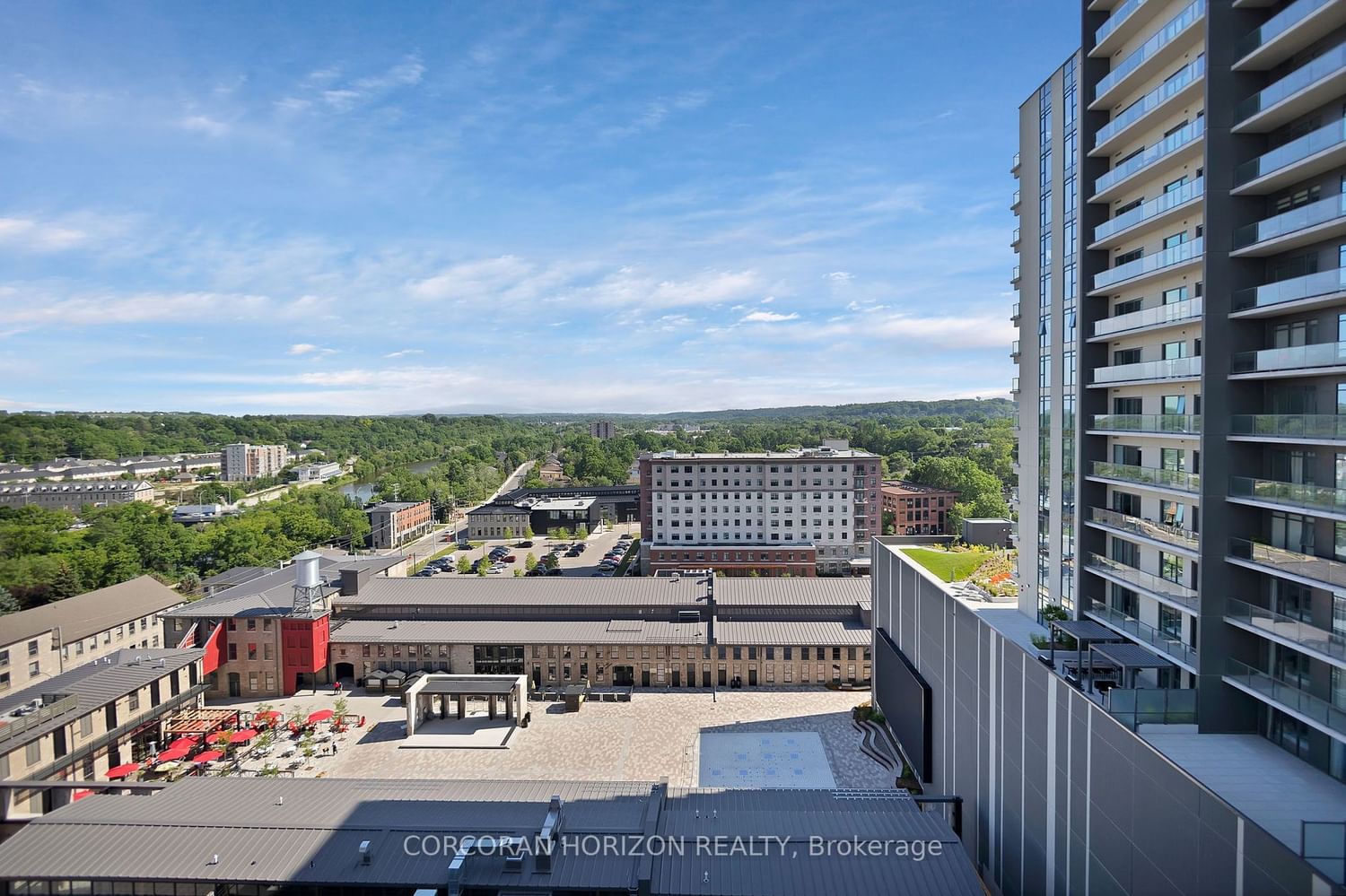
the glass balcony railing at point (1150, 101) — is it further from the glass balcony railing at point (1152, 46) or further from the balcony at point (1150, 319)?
the balcony at point (1150, 319)

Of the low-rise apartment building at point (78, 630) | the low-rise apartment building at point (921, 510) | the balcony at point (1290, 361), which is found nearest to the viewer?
the balcony at point (1290, 361)

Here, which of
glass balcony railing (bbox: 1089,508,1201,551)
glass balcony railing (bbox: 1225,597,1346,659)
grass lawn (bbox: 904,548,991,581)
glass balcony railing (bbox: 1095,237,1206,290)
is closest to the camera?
glass balcony railing (bbox: 1225,597,1346,659)

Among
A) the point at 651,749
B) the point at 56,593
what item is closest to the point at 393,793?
the point at 651,749

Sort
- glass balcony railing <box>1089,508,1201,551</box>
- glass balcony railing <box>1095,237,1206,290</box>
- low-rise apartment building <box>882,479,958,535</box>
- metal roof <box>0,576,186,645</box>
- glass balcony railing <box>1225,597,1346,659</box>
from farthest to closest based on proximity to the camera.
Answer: low-rise apartment building <box>882,479,958,535</box>, metal roof <box>0,576,186,645</box>, glass balcony railing <box>1089,508,1201,551</box>, glass balcony railing <box>1095,237,1206,290</box>, glass balcony railing <box>1225,597,1346,659</box>

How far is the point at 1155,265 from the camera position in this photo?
16.2 meters

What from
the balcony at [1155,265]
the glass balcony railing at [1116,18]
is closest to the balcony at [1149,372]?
the balcony at [1155,265]

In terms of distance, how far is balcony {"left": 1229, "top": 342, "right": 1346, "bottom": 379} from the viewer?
12117mm

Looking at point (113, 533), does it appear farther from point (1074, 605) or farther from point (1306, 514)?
point (1306, 514)

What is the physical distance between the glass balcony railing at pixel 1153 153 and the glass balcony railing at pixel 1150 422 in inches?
246

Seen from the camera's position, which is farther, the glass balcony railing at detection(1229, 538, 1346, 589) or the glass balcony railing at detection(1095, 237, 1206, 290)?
the glass balcony railing at detection(1095, 237, 1206, 290)

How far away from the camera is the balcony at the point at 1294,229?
11984 millimetres

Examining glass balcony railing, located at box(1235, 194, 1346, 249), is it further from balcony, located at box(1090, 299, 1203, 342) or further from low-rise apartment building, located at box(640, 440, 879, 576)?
low-rise apartment building, located at box(640, 440, 879, 576)

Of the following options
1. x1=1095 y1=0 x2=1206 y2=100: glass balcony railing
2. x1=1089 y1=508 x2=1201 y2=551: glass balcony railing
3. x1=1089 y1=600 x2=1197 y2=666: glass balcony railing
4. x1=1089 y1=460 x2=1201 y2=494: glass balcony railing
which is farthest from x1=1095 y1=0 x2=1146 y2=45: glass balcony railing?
x1=1089 y1=600 x2=1197 y2=666: glass balcony railing

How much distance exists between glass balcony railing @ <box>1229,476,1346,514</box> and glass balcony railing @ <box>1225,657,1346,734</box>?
356 cm
